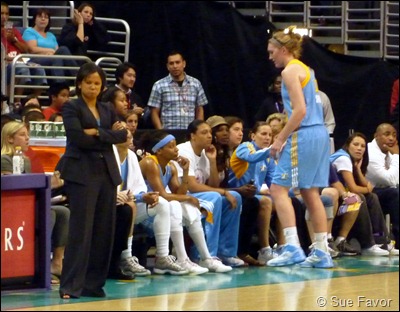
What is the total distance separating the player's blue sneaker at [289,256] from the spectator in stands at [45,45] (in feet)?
13.9

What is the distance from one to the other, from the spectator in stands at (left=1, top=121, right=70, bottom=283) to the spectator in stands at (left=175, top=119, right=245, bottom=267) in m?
1.51

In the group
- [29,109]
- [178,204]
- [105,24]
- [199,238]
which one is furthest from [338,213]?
[105,24]

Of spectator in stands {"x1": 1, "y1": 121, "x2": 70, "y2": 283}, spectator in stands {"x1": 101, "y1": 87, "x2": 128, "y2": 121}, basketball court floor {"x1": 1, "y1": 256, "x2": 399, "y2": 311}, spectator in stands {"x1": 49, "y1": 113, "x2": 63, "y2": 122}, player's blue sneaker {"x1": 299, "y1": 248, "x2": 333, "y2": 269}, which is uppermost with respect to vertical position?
spectator in stands {"x1": 101, "y1": 87, "x2": 128, "y2": 121}

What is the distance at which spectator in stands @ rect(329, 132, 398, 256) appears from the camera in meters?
11.5

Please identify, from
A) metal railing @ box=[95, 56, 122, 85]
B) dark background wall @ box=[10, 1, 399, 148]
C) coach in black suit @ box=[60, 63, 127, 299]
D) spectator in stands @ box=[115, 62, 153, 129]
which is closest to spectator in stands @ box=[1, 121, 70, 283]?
coach in black suit @ box=[60, 63, 127, 299]

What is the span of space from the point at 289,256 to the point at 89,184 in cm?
258

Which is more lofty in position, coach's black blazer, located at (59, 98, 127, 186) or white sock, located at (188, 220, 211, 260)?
coach's black blazer, located at (59, 98, 127, 186)

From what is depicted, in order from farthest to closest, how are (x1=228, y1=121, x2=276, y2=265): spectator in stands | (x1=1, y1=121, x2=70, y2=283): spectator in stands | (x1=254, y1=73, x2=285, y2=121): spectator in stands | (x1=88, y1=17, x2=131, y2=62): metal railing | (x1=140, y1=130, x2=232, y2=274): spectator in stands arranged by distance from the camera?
(x1=88, y1=17, x2=131, y2=62): metal railing, (x1=254, y1=73, x2=285, y2=121): spectator in stands, (x1=228, y1=121, x2=276, y2=265): spectator in stands, (x1=140, y1=130, x2=232, y2=274): spectator in stands, (x1=1, y1=121, x2=70, y2=283): spectator in stands

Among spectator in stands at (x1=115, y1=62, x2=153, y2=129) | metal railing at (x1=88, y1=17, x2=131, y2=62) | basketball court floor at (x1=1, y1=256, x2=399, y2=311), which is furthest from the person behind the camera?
metal railing at (x1=88, y1=17, x2=131, y2=62)

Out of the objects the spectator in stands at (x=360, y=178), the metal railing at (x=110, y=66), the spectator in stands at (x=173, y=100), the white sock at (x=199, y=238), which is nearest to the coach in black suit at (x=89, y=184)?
the white sock at (x=199, y=238)

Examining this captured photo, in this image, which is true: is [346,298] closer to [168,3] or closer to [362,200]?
[362,200]

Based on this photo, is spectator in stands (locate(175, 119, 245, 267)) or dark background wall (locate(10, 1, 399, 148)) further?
dark background wall (locate(10, 1, 399, 148))

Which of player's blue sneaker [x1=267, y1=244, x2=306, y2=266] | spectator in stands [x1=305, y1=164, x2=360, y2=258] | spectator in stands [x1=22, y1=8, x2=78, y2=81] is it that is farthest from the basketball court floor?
spectator in stands [x1=22, y1=8, x2=78, y2=81]

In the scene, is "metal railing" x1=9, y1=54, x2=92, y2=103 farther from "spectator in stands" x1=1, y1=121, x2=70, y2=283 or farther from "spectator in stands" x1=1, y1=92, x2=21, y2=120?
"spectator in stands" x1=1, y1=121, x2=70, y2=283
